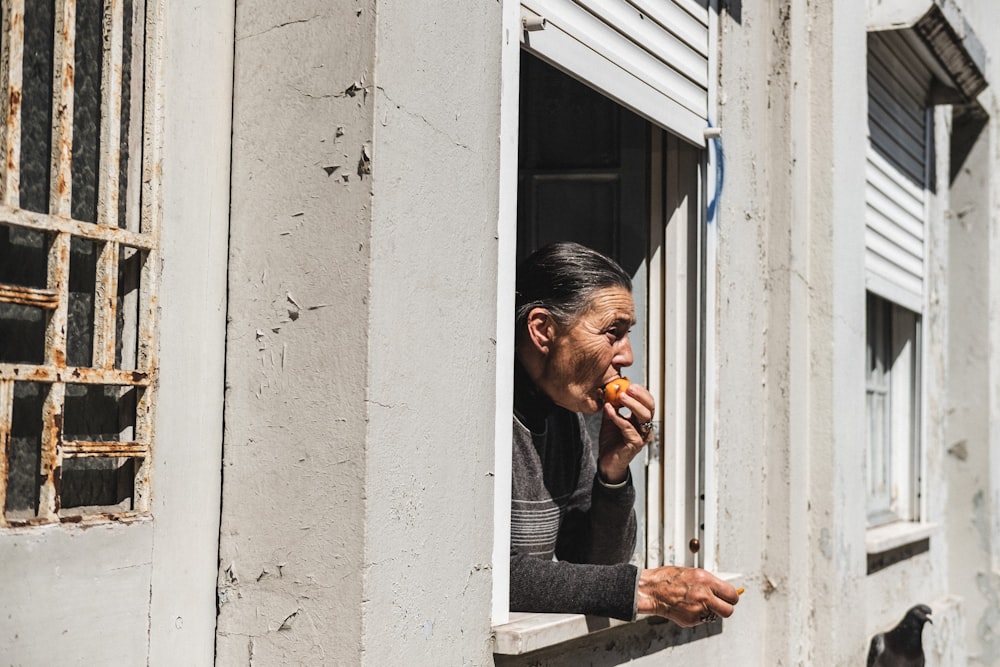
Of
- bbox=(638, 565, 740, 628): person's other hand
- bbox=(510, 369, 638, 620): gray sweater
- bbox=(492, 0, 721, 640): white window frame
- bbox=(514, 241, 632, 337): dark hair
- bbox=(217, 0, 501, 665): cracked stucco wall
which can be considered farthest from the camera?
bbox=(492, 0, 721, 640): white window frame

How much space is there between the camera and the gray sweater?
3.41m

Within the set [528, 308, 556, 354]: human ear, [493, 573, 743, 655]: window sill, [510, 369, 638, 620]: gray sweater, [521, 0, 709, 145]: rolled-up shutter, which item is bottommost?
[493, 573, 743, 655]: window sill

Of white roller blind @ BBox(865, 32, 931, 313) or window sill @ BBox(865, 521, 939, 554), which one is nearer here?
window sill @ BBox(865, 521, 939, 554)

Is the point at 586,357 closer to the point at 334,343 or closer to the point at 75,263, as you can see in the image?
the point at 334,343

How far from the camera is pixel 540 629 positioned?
123 inches

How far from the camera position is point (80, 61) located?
7.50 ft

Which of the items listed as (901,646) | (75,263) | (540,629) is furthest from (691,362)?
(75,263)

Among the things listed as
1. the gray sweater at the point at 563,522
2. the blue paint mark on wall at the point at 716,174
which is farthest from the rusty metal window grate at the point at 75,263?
the blue paint mark on wall at the point at 716,174

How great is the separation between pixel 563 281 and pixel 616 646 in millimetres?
1055

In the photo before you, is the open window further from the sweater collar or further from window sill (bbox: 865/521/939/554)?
the sweater collar

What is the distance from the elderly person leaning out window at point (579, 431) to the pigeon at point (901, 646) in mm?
2690

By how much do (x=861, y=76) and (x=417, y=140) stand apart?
363 centimetres

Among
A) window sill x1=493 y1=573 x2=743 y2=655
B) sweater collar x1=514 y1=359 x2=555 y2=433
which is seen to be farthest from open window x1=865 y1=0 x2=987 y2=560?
window sill x1=493 y1=573 x2=743 y2=655

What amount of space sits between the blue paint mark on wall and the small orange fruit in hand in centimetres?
94
